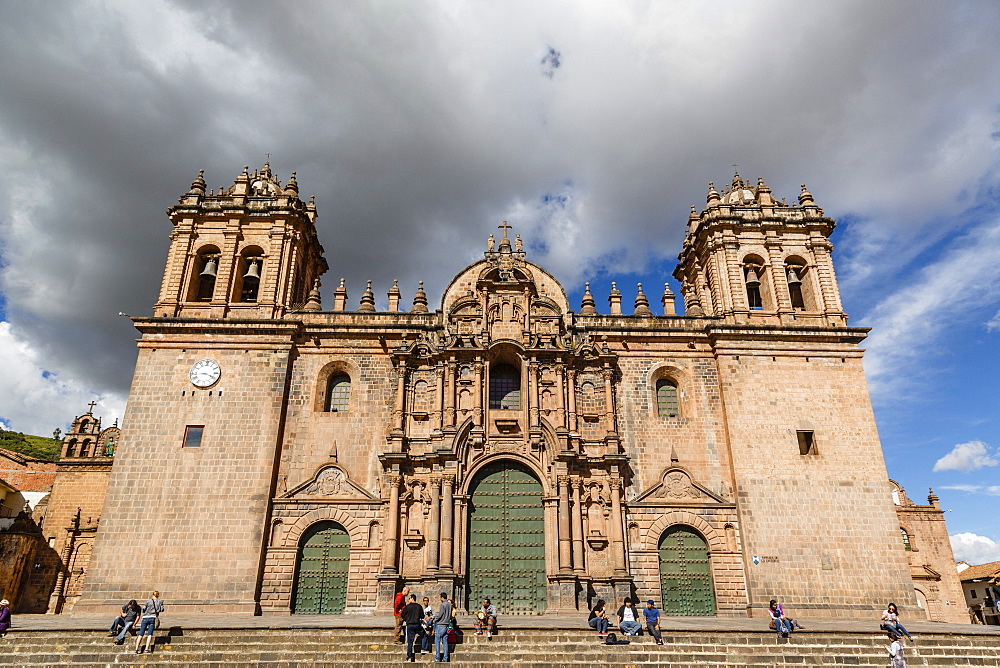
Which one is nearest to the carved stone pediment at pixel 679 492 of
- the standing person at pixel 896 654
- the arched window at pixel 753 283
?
the standing person at pixel 896 654

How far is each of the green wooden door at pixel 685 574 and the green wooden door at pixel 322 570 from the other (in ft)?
32.7

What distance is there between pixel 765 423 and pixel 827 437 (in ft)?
6.92

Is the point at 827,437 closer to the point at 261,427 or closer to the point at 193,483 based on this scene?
the point at 261,427

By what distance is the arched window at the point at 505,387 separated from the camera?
22438 mm

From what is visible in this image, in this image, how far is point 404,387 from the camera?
22.1 metres

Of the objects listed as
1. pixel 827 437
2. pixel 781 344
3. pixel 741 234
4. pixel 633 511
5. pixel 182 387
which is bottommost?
pixel 633 511

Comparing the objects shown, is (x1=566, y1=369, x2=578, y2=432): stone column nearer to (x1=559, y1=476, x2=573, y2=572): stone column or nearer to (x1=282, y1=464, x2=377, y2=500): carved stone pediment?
(x1=559, y1=476, x2=573, y2=572): stone column

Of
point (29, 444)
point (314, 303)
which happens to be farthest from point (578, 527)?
point (29, 444)

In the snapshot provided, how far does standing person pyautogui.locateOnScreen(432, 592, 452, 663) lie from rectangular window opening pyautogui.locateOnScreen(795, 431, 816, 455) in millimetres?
13834

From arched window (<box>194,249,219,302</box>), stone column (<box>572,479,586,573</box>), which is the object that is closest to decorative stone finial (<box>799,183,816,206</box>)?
stone column (<box>572,479,586,573</box>)

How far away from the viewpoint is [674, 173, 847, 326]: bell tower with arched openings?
24250 millimetres

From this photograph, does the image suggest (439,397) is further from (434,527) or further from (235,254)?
(235,254)

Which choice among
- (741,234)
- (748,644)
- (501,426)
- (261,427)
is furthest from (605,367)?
(261,427)

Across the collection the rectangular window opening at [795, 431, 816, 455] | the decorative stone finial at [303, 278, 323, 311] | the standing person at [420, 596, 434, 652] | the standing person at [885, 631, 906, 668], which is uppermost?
the decorative stone finial at [303, 278, 323, 311]
